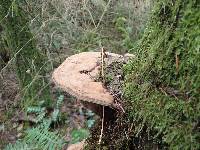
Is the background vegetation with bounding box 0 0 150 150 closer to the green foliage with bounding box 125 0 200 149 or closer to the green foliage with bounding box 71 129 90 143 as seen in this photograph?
the green foliage with bounding box 71 129 90 143

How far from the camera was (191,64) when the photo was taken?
1670mm

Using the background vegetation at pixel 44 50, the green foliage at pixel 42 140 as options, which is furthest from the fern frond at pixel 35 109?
the green foliage at pixel 42 140

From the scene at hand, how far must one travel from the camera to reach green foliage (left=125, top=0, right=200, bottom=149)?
165cm

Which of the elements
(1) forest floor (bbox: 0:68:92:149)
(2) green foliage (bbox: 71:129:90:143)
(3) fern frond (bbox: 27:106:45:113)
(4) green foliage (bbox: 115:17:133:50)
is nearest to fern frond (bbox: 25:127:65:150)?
(2) green foliage (bbox: 71:129:90:143)

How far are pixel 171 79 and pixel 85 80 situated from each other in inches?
21.1

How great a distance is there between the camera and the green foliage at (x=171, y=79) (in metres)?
1.65

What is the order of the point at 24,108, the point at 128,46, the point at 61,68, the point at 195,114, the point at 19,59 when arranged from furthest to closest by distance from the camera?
the point at 128,46 → the point at 24,108 → the point at 19,59 → the point at 61,68 → the point at 195,114

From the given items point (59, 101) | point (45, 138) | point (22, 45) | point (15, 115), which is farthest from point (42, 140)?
point (15, 115)

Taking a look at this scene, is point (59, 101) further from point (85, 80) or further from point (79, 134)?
point (85, 80)

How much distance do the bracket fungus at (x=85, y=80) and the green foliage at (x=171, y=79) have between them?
16cm

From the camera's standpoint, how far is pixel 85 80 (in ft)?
6.95

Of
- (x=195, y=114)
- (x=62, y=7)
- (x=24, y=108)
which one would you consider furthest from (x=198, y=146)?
(x=62, y=7)

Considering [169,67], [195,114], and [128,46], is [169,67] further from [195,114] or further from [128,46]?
[128,46]

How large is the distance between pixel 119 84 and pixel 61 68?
1.35 ft
